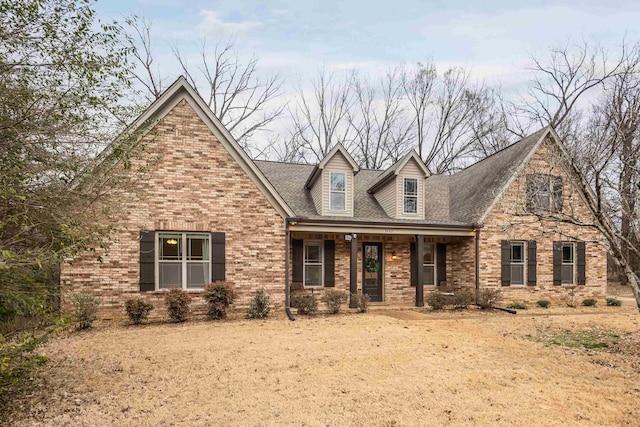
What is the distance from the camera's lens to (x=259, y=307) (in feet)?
34.1

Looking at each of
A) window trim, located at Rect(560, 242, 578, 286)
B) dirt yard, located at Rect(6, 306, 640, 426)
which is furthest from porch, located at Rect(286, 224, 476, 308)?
window trim, located at Rect(560, 242, 578, 286)

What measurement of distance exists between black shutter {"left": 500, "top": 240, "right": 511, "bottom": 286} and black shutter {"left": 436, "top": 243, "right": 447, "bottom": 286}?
196 centimetres

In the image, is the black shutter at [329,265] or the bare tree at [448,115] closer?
the black shutter at [329,265]

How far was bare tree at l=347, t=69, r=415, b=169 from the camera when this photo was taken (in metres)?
27.5

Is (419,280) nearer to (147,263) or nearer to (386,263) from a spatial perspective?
(386,263)

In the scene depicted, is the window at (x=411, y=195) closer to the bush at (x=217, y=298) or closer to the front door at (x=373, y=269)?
the front door at (x=373, y=269)

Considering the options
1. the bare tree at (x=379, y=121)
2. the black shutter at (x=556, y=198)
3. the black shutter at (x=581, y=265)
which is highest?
the bare tree at (x=379, y=121)

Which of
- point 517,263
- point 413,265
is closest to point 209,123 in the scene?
point 413,265

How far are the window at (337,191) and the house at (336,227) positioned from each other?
0.12 ft

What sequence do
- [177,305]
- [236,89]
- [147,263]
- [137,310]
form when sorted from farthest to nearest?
[236,89] < [147,263] < [177,305] < [137,310]

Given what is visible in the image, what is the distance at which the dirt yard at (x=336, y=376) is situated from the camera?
167 inches

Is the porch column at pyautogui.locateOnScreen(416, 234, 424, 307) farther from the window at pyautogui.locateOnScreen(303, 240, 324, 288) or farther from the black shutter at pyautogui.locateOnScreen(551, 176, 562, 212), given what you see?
Answer: the black shutter at pyautogui.locateOnScreen(551, 176, 562, 212)

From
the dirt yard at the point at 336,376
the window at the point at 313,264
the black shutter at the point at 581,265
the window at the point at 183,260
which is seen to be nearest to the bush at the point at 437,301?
the dirt yard at the point at 336,376

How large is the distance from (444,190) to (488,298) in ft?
20.4
